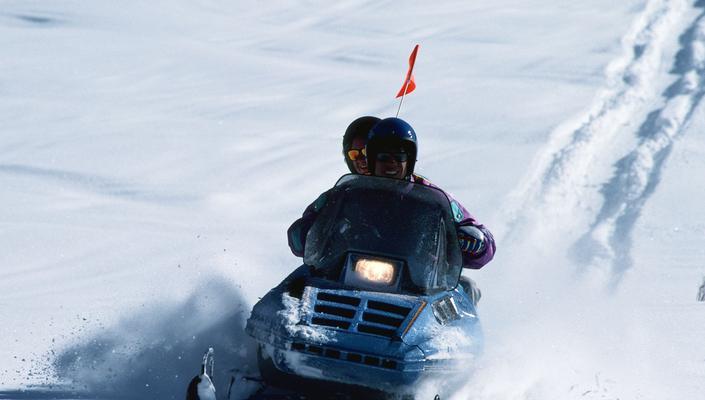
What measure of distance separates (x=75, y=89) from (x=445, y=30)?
876 centimetres

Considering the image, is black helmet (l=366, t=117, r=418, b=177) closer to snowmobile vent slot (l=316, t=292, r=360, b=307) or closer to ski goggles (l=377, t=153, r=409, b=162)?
ski goggles (l=377, t=153, r=409, b=162)

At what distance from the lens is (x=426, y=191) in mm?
5957

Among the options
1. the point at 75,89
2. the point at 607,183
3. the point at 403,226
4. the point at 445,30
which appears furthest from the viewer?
the point at 445,30

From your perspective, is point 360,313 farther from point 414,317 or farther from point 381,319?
point 414,317

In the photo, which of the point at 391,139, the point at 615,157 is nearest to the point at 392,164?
the point at 391,139

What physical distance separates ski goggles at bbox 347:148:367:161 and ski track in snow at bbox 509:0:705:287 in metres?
3.00

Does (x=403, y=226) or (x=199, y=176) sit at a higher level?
(x=403, y=226)

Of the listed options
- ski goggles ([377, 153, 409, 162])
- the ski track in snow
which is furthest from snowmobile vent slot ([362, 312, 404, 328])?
the ski track in snow

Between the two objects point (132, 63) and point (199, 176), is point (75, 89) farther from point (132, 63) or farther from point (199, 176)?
point (199, 176)

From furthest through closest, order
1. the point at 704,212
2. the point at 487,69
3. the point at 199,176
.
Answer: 1. the point at 487,69
2. the point at 199,176
3. the point at 704,212

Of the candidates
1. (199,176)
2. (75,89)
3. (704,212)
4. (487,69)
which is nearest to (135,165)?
(199,176)

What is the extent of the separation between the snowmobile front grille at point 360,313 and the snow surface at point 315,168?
2.48 feet

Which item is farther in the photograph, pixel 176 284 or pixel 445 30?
pixel 445 30

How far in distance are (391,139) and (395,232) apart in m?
0.76
